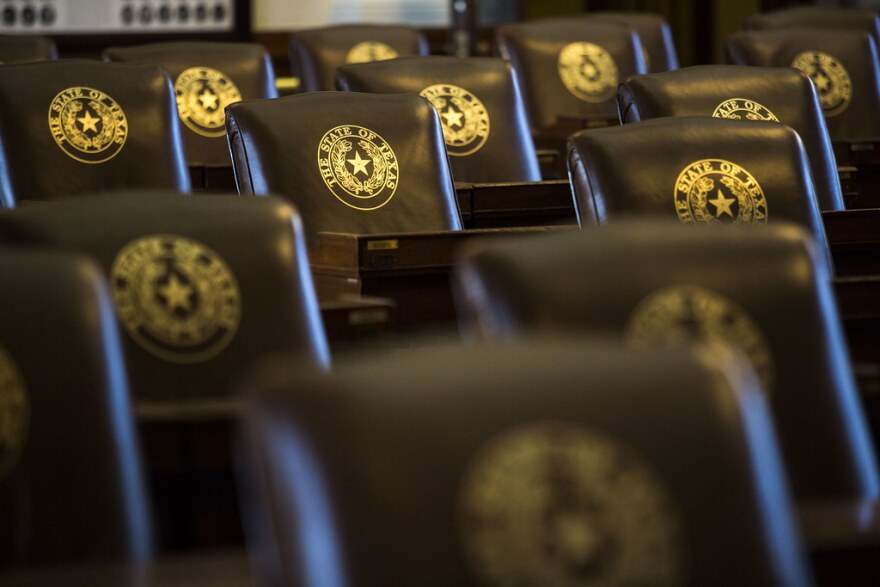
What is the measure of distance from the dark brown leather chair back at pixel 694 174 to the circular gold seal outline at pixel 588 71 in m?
1.57

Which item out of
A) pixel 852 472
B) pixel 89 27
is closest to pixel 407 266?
pixel 852 472

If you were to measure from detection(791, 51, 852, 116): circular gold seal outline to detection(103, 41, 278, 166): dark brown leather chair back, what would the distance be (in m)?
1.23

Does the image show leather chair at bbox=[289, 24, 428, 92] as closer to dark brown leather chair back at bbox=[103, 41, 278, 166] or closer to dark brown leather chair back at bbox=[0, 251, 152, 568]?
dark brown leather chair back at bbox=[103, 41, 278, 166]

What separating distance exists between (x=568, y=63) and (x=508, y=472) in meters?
2.92

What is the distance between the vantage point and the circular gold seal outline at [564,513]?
2.70 feet

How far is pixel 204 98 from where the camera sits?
10.9 feet

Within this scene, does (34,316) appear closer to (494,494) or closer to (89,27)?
→ (494,494)

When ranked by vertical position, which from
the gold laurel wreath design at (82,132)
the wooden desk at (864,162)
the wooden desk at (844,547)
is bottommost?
the wooden desk at (864,162)

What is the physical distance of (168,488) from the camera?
1.43m

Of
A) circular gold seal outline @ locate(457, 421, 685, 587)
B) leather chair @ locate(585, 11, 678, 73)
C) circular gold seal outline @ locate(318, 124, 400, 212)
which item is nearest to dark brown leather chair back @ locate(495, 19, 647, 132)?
leather chair @ locate(585, 11, 678, 73)

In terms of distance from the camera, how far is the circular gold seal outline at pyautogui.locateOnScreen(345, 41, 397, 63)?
3.75 meters

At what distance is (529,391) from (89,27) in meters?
4.80

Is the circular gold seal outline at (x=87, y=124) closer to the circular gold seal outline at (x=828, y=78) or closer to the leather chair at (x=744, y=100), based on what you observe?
the leather chair at (x=744, y=100)

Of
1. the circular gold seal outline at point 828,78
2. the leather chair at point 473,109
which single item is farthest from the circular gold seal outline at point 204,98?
the circular gold seal outline at point 828,78
